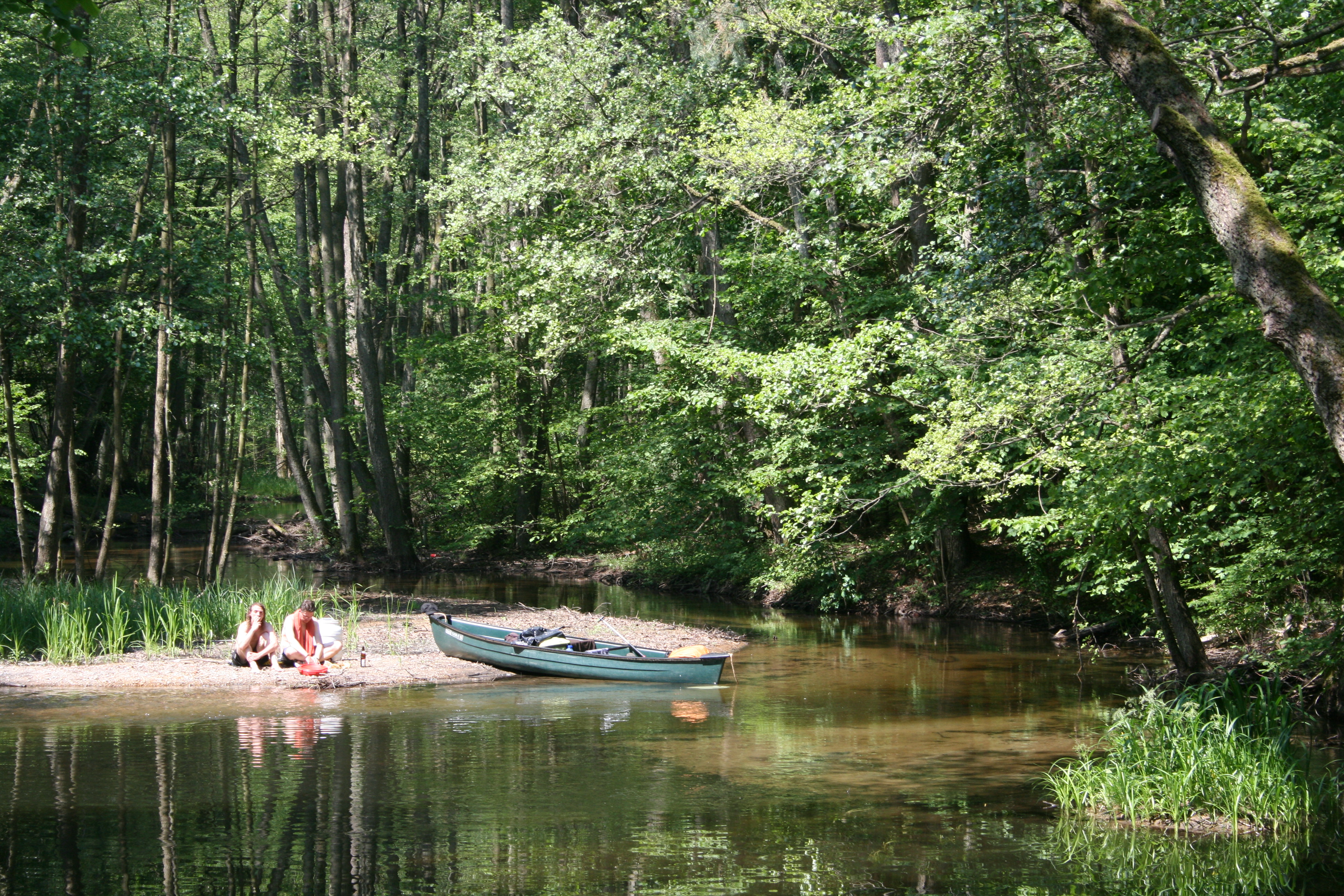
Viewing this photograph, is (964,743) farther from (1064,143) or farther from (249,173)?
(249,173)

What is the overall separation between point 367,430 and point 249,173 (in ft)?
31.0

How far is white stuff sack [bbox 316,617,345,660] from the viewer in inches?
535

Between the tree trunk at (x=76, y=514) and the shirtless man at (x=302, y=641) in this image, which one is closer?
the shirtless man at (x=302, y=641)

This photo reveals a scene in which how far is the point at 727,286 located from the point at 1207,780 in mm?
16494

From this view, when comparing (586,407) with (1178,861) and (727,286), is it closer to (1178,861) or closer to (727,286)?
(727,286)

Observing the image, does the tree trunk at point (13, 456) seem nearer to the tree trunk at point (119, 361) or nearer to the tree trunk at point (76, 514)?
the tree trunk at point (76, 514)

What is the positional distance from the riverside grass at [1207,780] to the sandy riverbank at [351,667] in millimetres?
7947

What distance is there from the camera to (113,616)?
46.7ft

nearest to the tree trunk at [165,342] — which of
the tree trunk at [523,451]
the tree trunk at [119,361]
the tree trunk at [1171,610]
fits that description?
the tree trunk at [119,361]

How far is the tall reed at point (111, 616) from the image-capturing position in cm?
1358

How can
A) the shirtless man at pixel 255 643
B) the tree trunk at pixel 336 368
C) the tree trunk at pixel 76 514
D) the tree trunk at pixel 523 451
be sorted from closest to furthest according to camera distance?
the shirtless man at pixel 255 643 < the tree trunk at pixel 76 514 < the tree trunk at pixel 336 368 < the tree trunk at pixel 523 451

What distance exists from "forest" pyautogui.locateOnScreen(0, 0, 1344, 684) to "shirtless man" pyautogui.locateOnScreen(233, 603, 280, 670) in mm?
4148

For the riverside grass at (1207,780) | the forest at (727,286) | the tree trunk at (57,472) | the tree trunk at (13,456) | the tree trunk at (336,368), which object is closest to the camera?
the riverside grass at (1207,780)

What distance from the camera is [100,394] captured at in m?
24.4
